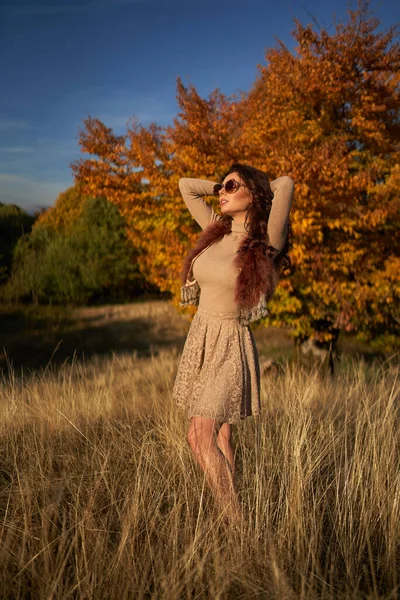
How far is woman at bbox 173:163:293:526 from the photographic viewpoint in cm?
230

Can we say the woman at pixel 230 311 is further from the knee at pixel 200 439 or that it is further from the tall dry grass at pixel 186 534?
the tall dry grass at pixel 186 534

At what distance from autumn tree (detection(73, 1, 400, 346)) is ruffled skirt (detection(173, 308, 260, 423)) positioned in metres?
4.01

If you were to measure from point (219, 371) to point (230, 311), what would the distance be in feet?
0.98

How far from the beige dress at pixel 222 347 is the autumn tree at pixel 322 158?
12.6ft

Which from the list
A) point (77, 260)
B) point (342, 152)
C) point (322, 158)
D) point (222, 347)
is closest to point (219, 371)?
point (222, 347)

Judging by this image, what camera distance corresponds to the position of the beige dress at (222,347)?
91.7 inches

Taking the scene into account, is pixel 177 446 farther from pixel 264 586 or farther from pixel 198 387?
pixel 264 586

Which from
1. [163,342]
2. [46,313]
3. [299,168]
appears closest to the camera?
[299,168]

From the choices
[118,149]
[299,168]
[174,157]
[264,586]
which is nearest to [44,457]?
[264,586]

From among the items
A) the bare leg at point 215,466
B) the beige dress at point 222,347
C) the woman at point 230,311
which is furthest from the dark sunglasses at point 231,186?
the bare leg at point 215,466

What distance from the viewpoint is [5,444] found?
3375 millimetres

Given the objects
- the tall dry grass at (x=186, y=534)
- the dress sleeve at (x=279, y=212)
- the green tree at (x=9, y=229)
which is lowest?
the tall dry grass at (x=186, y=534)

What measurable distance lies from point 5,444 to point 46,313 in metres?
16.5

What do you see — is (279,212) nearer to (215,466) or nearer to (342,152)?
(215,466)
